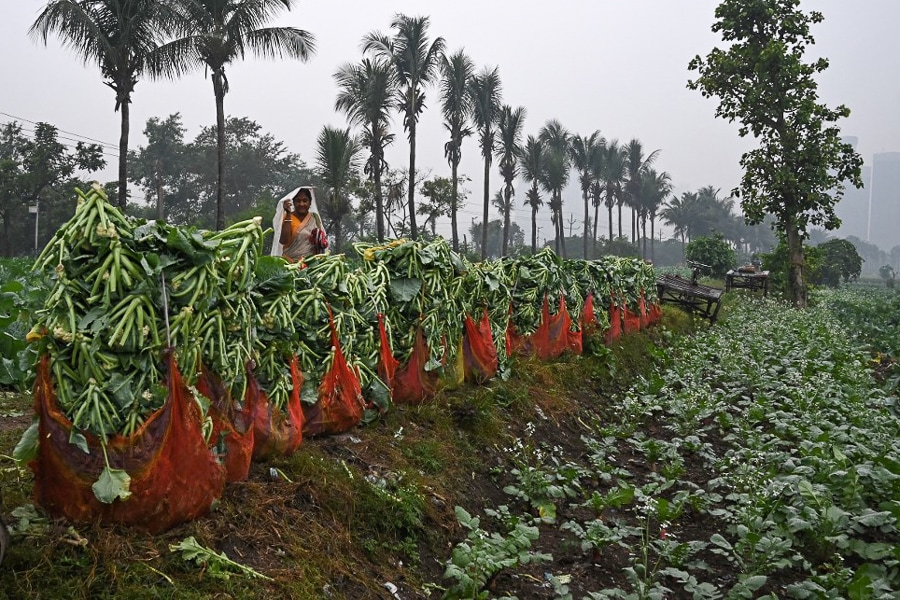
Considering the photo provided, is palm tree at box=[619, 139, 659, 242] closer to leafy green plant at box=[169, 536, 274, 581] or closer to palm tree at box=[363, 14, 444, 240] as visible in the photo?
palm tree at box=[363, 14, 444, 240]

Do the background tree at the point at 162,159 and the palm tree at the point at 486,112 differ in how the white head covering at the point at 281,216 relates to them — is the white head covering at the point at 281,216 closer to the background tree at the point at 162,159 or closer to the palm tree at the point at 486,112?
the palm tree at the point at 486,112

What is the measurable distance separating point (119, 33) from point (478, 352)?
46.9ft

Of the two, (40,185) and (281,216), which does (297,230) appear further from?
(40,185)

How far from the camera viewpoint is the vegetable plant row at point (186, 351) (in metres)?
2.62

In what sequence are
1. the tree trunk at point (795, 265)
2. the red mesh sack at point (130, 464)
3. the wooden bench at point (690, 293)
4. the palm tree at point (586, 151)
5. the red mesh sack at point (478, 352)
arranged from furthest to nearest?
the palm tree at point (586, 151) < the tree trunk at point (795, 265) < the wooden bench at point (690, 293) < the red mesh sack at point (478, 352) < the red mesh sack at point (130, 464)

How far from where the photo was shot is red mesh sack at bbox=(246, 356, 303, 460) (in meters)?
3.49

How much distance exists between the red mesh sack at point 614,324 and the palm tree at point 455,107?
2087 cm

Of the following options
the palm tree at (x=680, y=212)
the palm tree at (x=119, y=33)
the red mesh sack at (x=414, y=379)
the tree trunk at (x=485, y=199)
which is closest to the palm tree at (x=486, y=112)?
the tree trunk at (x=485, y=199)

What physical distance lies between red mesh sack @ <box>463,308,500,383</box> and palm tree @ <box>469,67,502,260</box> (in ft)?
92.8

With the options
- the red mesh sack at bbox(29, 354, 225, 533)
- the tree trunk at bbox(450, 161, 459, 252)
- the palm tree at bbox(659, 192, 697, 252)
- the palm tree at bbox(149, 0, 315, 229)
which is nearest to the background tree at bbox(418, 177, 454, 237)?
the tree trunk at bbox(450, 161, 459, 252)

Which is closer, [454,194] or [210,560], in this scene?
[210,560]

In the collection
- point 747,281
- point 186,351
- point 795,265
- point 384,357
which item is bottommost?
point 384,357

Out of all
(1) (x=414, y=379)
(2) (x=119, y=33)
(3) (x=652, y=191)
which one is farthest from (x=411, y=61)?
(3) (x=652, y=191)

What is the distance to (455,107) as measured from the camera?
34562mm
